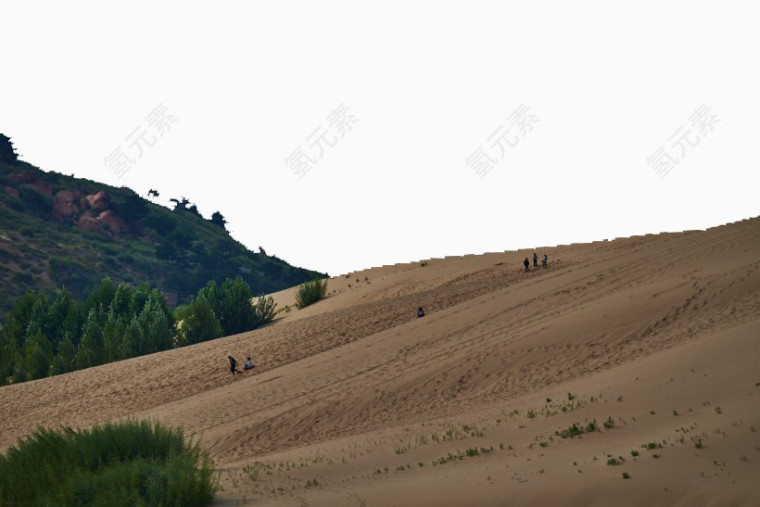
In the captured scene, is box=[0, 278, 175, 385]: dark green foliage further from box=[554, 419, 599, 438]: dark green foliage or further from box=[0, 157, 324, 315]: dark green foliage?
box=[554, 419, 599, 438]: dark green foliage

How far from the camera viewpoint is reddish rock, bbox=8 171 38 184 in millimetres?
126562

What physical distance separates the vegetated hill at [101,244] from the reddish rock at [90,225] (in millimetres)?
143

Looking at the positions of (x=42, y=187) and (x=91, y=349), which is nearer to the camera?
(x=91, y=349)

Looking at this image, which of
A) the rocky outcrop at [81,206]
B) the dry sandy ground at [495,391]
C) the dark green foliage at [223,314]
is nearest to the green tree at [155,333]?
the dark green foliage at [223,314]

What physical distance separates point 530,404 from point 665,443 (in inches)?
291

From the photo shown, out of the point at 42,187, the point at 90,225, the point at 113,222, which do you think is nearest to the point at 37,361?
the point at 90,225

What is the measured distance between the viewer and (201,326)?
2037 inches

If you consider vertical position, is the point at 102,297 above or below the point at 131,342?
above

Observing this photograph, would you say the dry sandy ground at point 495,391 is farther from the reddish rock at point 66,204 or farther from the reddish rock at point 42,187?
the reddish rock at point 42,187

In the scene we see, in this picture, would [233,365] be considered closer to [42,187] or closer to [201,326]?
[201,326]

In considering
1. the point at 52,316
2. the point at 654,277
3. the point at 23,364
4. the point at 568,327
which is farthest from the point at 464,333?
the point at 52,316

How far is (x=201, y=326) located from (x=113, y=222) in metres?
82.0

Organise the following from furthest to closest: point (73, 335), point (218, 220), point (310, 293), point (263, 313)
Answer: point (218, 220), point (310, 293), point (73, 335), point (263, 313)

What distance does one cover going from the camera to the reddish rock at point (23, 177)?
127 m
